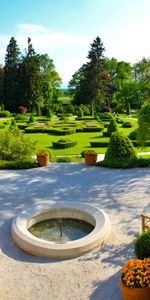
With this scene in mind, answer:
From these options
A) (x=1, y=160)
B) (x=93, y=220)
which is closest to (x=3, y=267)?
(x=93, y=220)

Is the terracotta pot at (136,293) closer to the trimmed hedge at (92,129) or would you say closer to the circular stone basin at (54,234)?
the circular stone basin at (54,234)

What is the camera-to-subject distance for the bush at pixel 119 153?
1476 centimetres

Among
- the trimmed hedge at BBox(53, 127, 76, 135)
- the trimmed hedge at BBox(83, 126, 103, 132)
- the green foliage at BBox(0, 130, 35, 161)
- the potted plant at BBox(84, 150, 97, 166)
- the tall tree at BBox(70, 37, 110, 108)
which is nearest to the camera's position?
the potted plant at BBox(84, 150, 97, 166)

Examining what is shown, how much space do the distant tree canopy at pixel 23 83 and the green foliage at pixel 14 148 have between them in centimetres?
3563

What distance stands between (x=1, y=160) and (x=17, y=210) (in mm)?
6679

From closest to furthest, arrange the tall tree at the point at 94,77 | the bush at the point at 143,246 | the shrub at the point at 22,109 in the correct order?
1. the bush at the point at 143,246
2. the shrub at the point at 22,109
3. the tall tree at the point at 94,77

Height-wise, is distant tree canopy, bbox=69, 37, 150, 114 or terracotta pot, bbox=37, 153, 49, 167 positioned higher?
distant tree canopy, bbox=69, 37, 150, 114

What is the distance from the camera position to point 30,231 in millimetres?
8633

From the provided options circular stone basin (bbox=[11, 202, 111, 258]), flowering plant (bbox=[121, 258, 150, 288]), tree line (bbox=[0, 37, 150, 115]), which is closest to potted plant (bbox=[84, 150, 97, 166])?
circular stone basin (bbox=[11, 202, 111, 258])

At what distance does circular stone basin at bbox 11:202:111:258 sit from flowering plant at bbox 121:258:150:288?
1.98 metres

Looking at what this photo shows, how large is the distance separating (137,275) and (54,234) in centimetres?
361

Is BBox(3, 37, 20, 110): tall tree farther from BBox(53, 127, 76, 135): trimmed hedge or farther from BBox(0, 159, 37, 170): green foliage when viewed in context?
BBox(0, 159, 37, 170): green foliage

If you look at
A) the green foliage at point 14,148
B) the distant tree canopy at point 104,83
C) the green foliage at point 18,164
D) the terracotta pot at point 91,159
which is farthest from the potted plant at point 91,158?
the distant tree canopy at point 104,83

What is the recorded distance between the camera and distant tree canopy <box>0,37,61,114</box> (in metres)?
51.8
